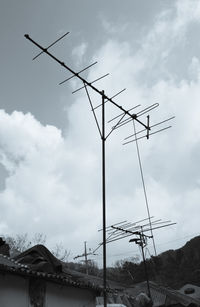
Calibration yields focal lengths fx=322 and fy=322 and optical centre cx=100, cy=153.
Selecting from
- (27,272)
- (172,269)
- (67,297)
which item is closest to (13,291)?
(27,272)

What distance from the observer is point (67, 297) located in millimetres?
9547

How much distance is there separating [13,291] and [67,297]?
227cm

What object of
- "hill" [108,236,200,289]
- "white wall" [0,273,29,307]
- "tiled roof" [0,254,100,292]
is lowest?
"white wall" [0,273,29,307]

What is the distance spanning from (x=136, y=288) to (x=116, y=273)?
21.3 meters

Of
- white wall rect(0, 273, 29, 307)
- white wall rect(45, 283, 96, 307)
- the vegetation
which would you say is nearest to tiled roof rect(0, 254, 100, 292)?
white wall rect(0, 273, 29, 307)

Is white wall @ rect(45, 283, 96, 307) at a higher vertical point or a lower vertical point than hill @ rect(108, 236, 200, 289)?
lower

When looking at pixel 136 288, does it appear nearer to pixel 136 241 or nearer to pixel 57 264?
pixel 136 241

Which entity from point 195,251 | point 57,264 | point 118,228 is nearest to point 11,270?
point 57,264

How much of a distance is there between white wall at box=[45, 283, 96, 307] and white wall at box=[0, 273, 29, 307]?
93 centimetres

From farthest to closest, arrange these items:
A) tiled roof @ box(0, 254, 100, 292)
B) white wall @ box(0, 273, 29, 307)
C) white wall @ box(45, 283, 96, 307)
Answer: white wall @ box(45, 283, 96, 307) < white wall @ box(0, 273, 29, 307) < tiled roof @ box(0, 254, 100, 292)

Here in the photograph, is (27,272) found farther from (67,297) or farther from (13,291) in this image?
(67,297)

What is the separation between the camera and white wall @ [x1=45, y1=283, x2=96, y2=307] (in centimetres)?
895

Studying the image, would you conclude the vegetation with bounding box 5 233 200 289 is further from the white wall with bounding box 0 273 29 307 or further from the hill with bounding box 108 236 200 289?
the white wall with bounding box 0 273 29 307

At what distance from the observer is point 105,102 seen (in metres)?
7.32
